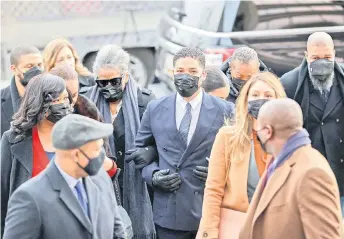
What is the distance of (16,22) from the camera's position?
442 inches

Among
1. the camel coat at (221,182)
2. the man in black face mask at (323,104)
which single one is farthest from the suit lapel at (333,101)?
the camel coat at (221,182)

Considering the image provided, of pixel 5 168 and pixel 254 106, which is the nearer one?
pixel 254 106

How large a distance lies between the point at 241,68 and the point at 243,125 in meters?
1.64

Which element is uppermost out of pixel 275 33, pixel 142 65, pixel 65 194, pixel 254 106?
pixel 254 106

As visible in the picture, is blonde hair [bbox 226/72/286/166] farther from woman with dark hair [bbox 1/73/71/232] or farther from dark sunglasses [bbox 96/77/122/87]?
dark sunglasses [bbox 96/77/122/87]

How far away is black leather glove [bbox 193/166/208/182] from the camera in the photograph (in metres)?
5.41

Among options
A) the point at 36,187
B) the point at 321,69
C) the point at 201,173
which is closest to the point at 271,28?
the point at 321,69

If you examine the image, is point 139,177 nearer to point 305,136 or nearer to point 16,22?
point 305,136

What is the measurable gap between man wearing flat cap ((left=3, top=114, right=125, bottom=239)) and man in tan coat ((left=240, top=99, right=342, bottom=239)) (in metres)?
0.80

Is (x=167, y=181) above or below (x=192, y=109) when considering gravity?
below

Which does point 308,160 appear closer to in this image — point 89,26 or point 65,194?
point 65,194

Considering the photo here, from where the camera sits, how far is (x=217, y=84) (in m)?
6.28

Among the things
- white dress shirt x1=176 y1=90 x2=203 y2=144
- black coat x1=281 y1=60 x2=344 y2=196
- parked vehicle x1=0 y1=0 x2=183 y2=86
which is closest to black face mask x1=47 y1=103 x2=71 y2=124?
white dress shirt x1=176 y1=90 x2=203 y2=144

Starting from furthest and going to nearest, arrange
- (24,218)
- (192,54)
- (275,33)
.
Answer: (275,33)
(192,54)
(24,218)
